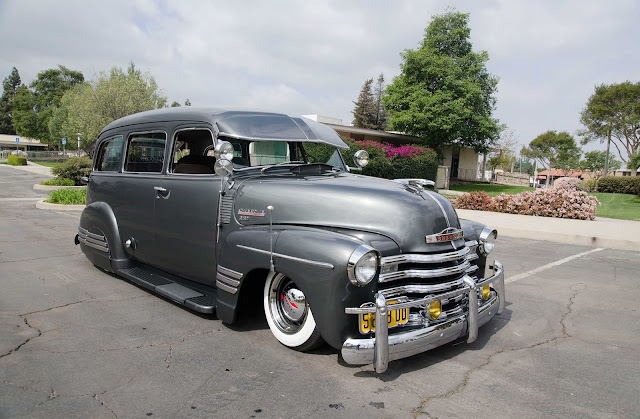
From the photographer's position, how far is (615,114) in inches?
1451

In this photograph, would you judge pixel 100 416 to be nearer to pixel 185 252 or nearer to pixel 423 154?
pixel 185 252

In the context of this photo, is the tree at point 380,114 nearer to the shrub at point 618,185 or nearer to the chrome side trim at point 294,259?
the shrub at point 618,185

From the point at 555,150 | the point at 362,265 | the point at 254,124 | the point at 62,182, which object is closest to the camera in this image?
the point at 362,265

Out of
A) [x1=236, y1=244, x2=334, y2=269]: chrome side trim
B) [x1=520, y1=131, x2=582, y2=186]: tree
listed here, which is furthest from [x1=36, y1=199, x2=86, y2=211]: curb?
[x1=520, y1=131, x2=582, y2=186]: tree

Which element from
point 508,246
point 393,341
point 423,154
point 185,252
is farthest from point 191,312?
point 423,154

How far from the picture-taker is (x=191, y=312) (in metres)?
4.55

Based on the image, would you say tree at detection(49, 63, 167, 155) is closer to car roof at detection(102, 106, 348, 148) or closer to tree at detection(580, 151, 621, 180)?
car roof at detection(102, 106, 348, 148)

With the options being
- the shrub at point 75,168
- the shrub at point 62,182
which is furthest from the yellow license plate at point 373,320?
the shrub at point 75,168

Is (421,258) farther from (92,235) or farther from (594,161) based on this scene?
(594,161)

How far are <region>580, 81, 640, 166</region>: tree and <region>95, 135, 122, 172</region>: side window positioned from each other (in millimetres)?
40710

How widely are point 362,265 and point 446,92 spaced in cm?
3153

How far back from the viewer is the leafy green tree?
6956 cm

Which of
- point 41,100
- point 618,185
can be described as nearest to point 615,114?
point 618,185

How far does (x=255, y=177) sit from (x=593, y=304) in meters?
4.32
